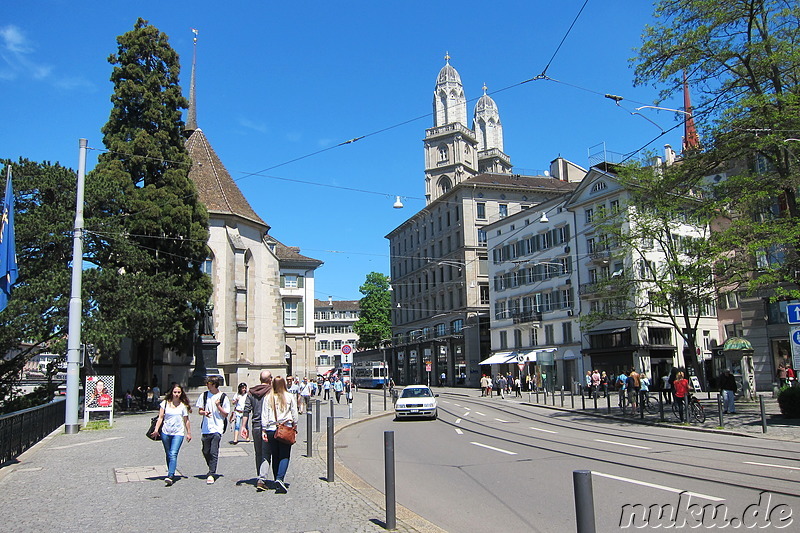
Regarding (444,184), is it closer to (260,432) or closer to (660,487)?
(260,432)

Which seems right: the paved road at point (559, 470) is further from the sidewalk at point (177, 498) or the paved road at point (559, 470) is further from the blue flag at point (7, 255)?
the blue flag at point (7, 255)

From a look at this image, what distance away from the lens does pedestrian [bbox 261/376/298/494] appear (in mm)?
9234

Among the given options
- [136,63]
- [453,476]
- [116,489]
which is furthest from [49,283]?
[453,476]

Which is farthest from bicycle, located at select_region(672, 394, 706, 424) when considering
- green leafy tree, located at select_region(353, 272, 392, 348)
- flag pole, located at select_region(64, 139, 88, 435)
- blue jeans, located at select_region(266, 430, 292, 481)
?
green leafy tree, located at select_region(353, 272, 392, 348)

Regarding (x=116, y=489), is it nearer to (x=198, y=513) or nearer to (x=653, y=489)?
(x=198, y=513)

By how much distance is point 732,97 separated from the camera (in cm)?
2317

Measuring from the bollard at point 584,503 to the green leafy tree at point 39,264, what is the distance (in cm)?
2507

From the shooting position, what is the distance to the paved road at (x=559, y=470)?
27.1 feet

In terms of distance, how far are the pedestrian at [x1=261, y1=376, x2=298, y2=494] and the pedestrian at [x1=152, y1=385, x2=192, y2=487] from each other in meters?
1.70

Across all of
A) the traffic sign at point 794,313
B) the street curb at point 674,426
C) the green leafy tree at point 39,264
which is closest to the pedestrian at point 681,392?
the street curb at point 674,426

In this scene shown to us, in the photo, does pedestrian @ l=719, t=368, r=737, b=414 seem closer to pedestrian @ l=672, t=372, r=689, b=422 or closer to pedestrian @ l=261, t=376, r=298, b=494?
pedestrian @ l=672, t=372, r=689, b=422

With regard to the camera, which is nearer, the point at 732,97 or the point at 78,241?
the point at 78,241

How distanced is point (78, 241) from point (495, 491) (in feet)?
53.1

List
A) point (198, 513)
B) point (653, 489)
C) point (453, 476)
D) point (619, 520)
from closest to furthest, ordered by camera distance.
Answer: point (619, 520) → point (198, 513) → point (653, 489) → point (453, 476)
